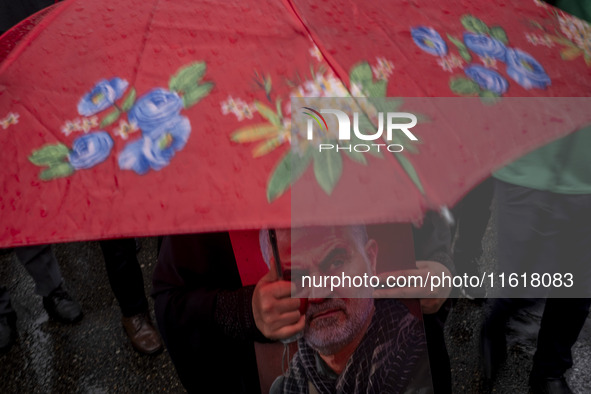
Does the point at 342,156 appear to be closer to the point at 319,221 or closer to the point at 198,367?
the point at 319,221

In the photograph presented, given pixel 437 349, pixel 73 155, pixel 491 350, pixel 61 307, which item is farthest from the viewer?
pixel 61 307

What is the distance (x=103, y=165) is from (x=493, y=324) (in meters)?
2.27

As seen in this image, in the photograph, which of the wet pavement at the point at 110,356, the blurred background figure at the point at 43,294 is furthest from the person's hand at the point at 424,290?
the blurred background figure at the point at 43,294

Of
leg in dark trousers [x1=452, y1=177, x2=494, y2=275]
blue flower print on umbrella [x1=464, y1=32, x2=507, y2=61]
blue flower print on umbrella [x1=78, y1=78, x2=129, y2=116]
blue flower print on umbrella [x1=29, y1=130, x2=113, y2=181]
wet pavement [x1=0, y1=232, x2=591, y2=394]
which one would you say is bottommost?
wet pavement [x1=0, y1=232, x2=591, y2=394]

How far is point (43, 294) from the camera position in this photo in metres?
2.89

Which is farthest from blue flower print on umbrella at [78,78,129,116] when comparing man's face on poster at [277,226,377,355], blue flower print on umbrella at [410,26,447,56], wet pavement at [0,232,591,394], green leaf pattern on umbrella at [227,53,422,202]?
wet pavement at [0,232,591,394]

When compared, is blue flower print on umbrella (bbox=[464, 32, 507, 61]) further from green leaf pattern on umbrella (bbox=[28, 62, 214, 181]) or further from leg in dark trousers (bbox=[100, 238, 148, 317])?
leg in dark trousers (bbox=[100, 238, 148, 317])

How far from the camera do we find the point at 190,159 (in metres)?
0.87

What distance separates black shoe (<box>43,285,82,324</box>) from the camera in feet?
9.71

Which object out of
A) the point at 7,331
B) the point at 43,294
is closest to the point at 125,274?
the point at 43,294

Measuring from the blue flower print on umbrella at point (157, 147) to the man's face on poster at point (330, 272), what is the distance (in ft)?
1.13

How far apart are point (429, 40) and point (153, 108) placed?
1.91ft

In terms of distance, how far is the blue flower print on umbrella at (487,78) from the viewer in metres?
1.01

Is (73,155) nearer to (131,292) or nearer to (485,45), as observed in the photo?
(485,45)
